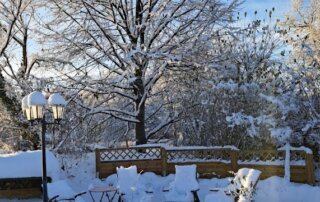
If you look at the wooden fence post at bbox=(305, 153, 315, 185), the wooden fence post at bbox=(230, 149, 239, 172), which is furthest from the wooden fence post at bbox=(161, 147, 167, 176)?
the wooden fence post at bbox=(305, 153, 315, 185)

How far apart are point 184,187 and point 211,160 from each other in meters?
2.09

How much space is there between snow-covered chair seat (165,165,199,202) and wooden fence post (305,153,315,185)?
238 centimetres

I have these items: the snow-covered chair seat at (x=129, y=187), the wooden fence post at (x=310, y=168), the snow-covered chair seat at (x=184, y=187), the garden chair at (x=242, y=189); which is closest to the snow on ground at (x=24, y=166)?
the snow-covered chair seat at (x=129, y=187)

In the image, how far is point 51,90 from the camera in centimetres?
1220

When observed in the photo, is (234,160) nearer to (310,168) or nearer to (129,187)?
(310,168)

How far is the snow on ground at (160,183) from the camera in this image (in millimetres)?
8953

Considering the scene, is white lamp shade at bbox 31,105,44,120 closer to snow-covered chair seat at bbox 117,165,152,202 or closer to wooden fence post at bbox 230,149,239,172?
snow-covered chair seat at bbox 117,165,152,202

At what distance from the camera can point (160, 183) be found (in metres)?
10.8

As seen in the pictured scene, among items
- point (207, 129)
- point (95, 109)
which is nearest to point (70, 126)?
point (95, 109)

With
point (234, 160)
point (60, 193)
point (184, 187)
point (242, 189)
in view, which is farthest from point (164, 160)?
point (242, 189)

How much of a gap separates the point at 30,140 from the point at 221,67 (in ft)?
22.8

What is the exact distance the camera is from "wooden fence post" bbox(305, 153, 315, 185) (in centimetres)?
920

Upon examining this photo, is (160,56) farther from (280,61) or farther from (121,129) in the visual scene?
(121,129)

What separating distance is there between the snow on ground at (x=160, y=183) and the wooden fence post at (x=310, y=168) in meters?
0.16
